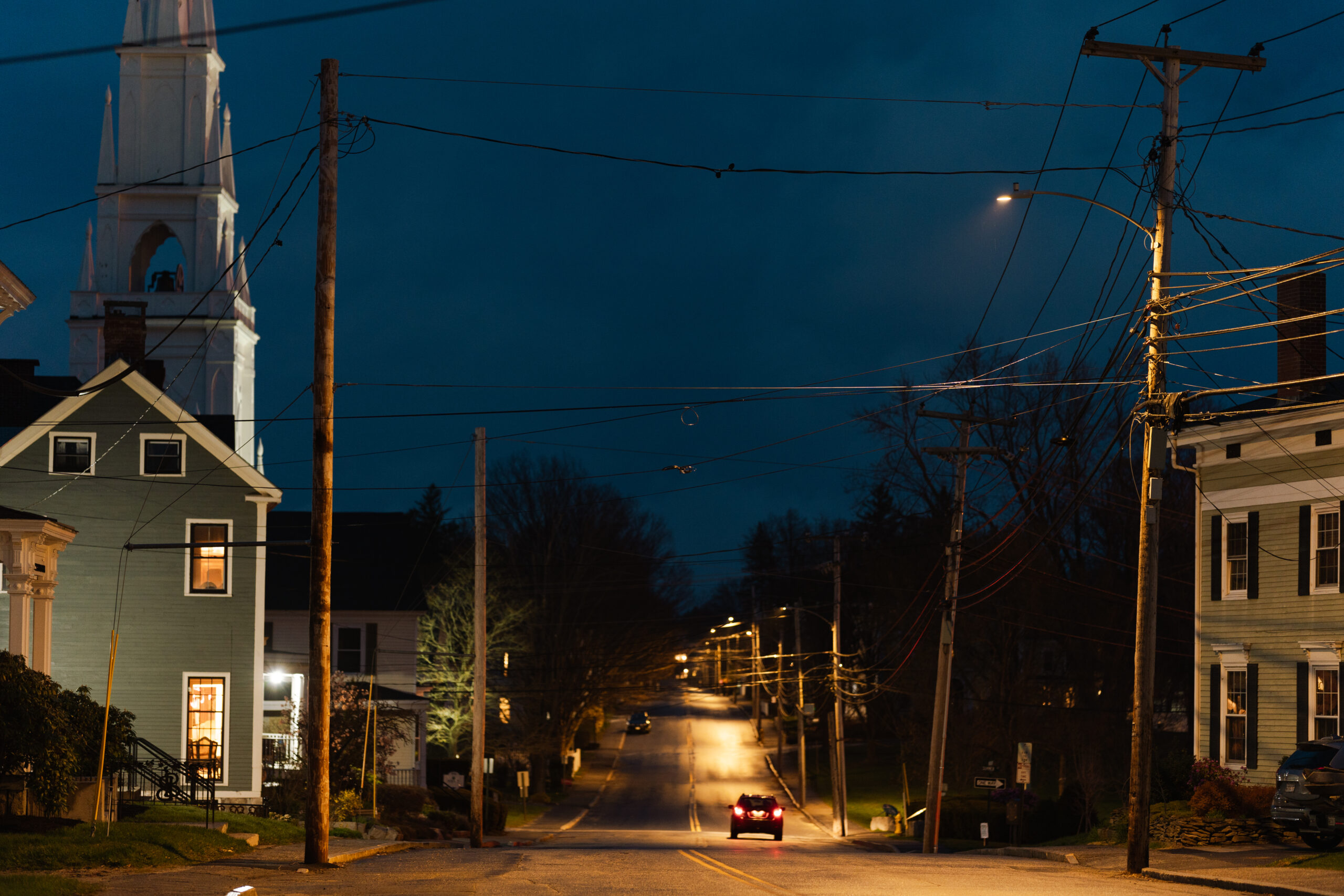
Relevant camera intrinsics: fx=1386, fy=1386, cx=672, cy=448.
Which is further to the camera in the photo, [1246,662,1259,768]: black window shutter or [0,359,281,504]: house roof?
[0,359,281,504]: house roof

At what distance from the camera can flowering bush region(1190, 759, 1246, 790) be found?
2912 cm

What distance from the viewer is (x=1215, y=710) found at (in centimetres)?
3241

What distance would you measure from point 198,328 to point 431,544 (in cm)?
1598

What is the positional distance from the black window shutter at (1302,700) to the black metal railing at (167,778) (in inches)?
890

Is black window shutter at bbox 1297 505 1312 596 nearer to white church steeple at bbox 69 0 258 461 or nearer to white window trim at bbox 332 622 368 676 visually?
white window trim at bbox 332 622 368 676

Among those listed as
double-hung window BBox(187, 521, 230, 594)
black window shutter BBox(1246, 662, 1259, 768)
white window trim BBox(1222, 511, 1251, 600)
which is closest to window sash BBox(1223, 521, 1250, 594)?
white window trim BBox(1222, 511, 1251, 600)

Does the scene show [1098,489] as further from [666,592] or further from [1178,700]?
[666,592]

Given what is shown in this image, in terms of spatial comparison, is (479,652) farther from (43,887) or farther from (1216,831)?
(43,887)

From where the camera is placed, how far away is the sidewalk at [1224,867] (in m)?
18.8

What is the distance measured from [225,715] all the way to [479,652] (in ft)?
20.7

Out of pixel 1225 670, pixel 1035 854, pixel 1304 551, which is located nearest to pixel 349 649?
pixel 1035 854

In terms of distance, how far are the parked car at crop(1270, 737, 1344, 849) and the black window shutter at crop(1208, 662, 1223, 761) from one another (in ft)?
24.8

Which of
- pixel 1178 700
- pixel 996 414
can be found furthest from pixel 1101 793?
pixel 996 414

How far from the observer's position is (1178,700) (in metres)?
66.0
